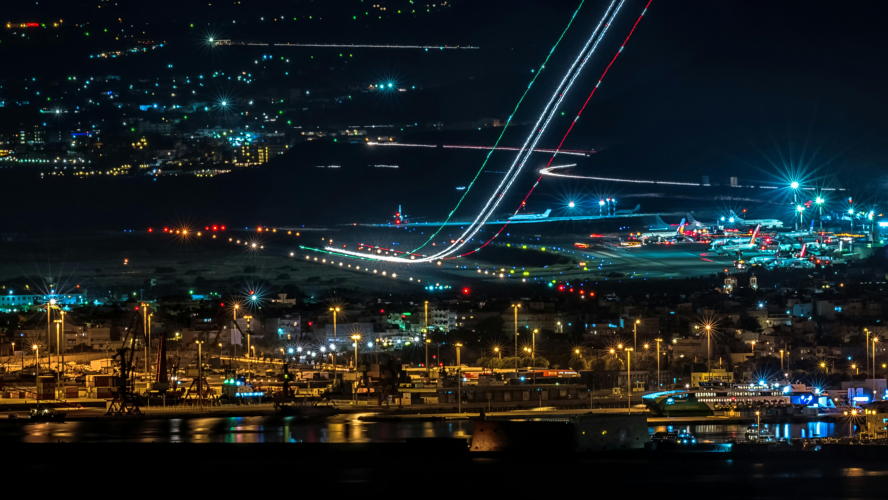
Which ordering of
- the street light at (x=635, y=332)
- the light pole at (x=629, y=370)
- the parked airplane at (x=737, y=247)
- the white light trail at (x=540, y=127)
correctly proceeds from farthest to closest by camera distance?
the white light trail at (x=540, y=127) → the parked airplane at (x=737, y=247) → the street light at (x=635, y=332) → the light pole at (x=629, y=370)

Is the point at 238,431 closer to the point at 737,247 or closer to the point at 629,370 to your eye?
the point at 629,370

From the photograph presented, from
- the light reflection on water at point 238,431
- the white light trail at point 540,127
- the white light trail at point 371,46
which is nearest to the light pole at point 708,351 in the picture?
the light reflection on water at point 238,431

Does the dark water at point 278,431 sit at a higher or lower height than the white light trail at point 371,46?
lower

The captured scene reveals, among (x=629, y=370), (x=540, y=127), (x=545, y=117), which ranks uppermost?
(x=545, y=117)

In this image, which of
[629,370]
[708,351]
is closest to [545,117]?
[708,351]

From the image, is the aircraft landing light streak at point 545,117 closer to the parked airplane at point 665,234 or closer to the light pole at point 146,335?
the parked airplane at point 665,234

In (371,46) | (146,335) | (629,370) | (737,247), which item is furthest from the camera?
(371,46)

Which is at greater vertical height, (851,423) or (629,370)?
(629,370)

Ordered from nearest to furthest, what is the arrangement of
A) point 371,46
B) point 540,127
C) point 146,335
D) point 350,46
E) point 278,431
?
point 278,431 → point 146,335 → point 540,127 → point 350,46 → point 371,46

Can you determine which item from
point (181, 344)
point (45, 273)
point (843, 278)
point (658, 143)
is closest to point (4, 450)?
point (181, 344)
